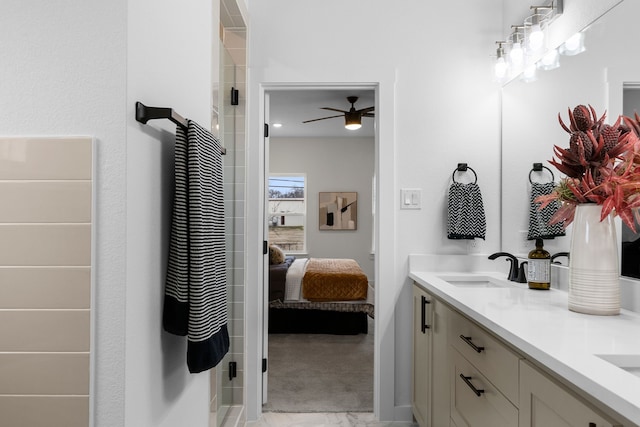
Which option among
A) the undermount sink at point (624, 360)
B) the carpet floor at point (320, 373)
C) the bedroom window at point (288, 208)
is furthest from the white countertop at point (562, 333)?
the bedroom window at point (288, 208)

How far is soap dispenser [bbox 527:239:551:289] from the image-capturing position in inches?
73.3

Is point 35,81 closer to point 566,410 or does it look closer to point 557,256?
point 566,410

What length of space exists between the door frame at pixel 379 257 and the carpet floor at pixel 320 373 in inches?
9.1

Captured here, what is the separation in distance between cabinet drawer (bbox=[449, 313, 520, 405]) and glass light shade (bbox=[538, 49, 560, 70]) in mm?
1293

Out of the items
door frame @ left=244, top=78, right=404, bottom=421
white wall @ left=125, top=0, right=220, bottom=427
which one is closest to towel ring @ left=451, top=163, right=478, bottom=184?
door frame @ left=244, top=78, right=404, bottom=421

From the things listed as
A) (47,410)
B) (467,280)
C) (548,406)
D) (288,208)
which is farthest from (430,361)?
→ (288,208)

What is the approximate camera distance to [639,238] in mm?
1414

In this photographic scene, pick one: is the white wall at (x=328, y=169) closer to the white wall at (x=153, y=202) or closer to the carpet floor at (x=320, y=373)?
the carpet floor at (x=320, y=373)

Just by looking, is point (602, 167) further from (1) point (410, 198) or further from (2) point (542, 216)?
(1) point (410, 198)

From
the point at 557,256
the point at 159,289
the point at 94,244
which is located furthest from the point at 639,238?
the point at 94,244

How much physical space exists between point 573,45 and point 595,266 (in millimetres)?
1049

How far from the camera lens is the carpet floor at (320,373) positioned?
2717 millimetres

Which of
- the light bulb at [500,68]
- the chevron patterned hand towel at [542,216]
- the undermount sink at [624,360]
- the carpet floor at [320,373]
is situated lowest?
the carpet floor at [320,373]

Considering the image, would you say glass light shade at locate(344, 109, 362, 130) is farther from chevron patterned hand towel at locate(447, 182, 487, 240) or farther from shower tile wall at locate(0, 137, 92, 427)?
shower tile wall at locate(0, 137, 92, 427)
